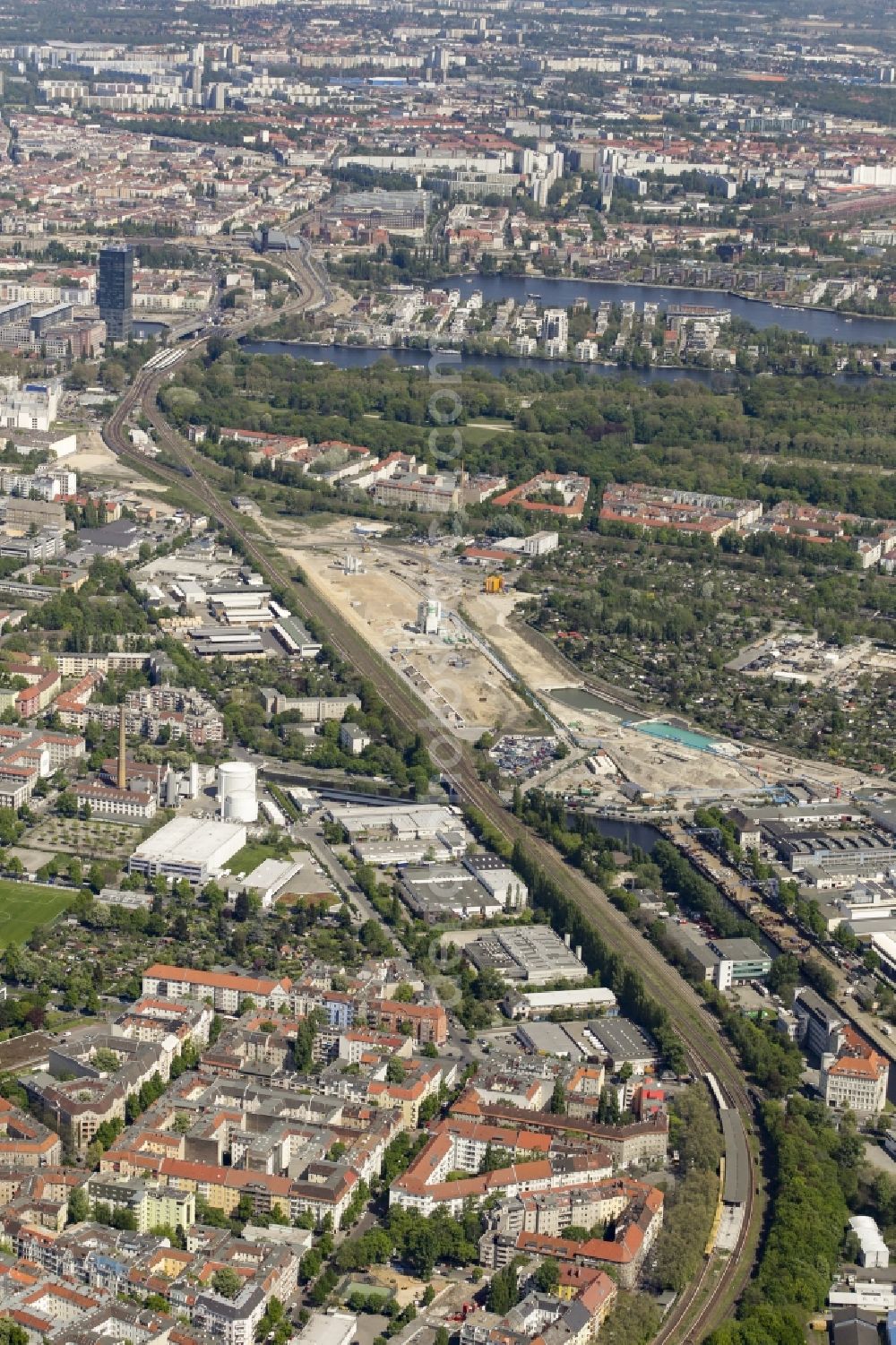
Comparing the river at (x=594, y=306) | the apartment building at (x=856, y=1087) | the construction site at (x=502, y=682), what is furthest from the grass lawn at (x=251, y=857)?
the river at (x=594, y=306)

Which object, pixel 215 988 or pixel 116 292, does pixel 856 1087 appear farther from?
pixel 116 292

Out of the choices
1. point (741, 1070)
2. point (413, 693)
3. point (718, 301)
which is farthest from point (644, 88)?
point (741, 1070)

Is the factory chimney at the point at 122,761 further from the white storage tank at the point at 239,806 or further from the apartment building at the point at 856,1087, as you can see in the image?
the apartment building at the point at 856,1087

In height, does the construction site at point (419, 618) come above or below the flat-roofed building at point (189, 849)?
below

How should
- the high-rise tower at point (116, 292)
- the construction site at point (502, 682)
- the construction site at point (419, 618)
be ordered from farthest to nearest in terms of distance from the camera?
the high-rise tower at point (116, 292)
the construction site at point (419, 618)
the construction site at point (502, 682)

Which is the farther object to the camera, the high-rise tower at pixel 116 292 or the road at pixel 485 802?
the high-rise tower at pixel 116 292

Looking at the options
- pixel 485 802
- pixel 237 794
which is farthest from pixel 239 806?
pixel 485 802

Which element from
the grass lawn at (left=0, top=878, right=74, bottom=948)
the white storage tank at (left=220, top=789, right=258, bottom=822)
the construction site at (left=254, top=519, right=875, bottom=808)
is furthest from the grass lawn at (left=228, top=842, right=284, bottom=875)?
the construction site at (left=254, top=519, right=875, bottom=808)
